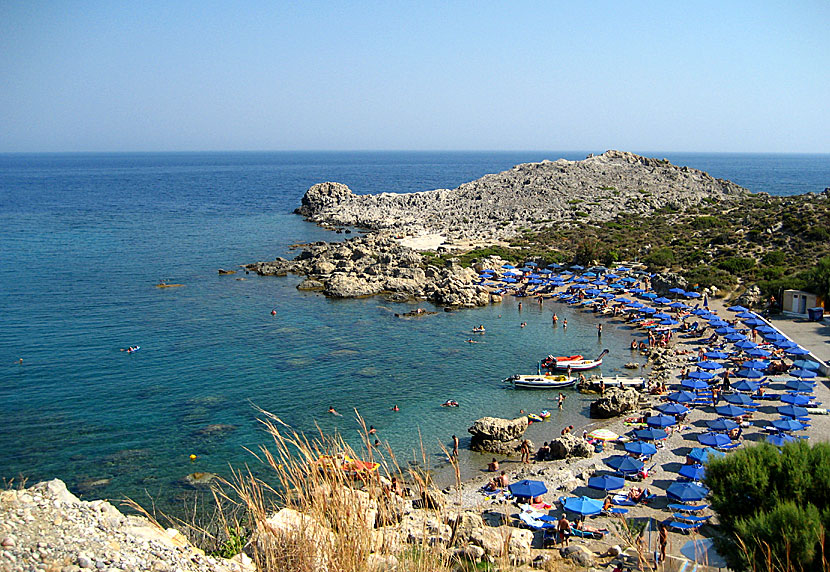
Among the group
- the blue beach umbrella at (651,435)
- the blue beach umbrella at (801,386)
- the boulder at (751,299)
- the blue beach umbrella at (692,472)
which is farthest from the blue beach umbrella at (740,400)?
the boulder at (751,299)

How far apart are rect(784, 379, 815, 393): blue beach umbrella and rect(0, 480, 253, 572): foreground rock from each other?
26176 mm

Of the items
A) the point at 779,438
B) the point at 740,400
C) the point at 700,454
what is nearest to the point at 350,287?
the point at 740,400

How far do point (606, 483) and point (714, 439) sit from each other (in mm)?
5414

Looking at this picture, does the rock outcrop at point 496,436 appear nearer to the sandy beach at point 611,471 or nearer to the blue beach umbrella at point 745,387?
the sandy beach at point 611,471

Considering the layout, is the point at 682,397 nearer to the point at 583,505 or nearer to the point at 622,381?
the point at 622,381

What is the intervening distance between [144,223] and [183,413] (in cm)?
6897

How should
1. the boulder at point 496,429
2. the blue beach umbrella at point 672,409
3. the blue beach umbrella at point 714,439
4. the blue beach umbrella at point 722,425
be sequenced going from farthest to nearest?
the blue beach umbrella at point 672,409, the boulder at point 496,429, the blue beach umbrella at point 722,425, the blue beach umbrella at point 714,439

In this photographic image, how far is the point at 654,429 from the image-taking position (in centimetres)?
2445

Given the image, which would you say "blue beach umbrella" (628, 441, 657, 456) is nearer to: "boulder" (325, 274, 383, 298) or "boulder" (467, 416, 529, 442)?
"boulder" (467, 416, 529, 442)

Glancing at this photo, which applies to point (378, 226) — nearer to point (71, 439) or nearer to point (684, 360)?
point (684, 360)

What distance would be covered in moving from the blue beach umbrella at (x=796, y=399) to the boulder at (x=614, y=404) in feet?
19.8

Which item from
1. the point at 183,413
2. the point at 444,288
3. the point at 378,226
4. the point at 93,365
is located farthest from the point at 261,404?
the point at 378,226

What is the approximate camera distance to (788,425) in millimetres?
23047

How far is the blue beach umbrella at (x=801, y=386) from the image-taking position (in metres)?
26.3
